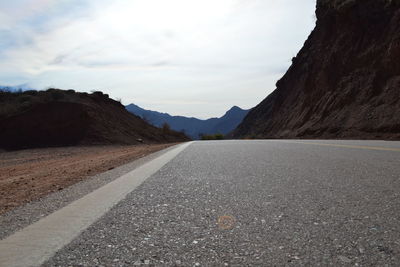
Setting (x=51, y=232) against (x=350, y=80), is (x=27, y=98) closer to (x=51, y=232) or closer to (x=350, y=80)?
(x=350, y=80)

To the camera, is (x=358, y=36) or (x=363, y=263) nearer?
(x=363, y=263)

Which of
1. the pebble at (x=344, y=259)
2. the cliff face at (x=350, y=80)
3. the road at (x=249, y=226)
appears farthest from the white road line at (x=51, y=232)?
the cliff face at (x=350, y=80)

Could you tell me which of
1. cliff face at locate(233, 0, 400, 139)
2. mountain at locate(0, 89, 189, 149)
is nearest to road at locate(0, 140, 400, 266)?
cliff face at locate(233, 0, 400, 139)

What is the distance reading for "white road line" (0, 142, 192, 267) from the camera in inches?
86.0

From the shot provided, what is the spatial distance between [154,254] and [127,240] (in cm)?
33

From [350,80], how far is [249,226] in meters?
31.0

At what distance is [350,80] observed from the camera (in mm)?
30766

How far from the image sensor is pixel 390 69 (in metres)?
26.3

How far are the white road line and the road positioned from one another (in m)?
0.07

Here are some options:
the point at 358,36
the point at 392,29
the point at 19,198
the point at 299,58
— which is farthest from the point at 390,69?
the point at 19,198

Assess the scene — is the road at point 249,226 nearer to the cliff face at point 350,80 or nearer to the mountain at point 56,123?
the cliff face at point 350,80

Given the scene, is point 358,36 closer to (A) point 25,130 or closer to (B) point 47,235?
(A) point 25,130

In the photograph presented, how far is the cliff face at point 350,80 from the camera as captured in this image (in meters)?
24.5

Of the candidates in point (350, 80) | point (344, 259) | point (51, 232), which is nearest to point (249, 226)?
point (344, 259)
